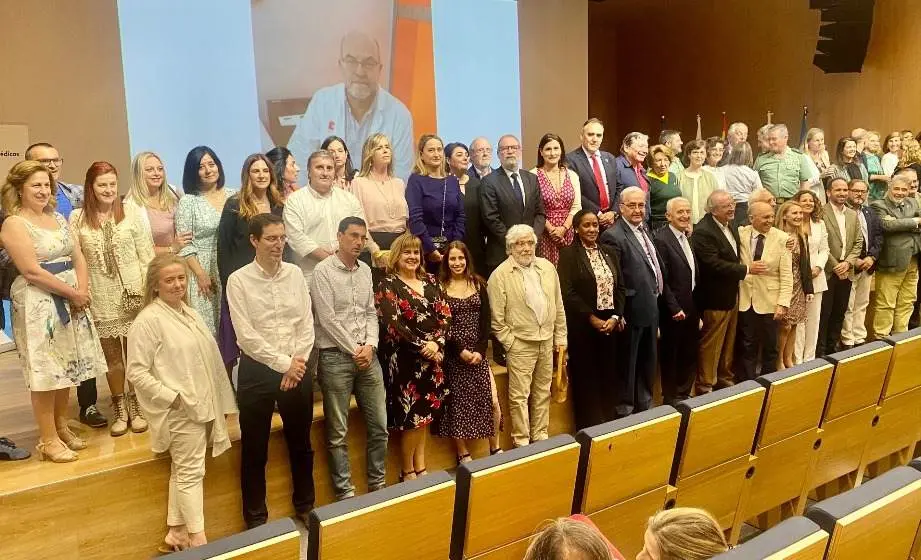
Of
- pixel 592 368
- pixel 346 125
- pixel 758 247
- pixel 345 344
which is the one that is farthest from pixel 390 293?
pixel 346 125

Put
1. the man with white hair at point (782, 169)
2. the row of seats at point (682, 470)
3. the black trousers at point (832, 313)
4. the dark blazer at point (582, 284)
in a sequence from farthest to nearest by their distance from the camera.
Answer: the man with white hair at point (782, 169) < the black trousers at point (832, 313) < the dark blazer at point (582, 284) < the row of seats at point (682, 470)

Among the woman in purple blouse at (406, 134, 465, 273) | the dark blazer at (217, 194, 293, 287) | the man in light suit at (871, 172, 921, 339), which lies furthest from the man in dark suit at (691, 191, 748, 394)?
the dark blazer at (217, 194, 293, 287)

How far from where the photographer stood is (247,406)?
286 cm

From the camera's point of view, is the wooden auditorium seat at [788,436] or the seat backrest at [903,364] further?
the seat backrest at [903,364]

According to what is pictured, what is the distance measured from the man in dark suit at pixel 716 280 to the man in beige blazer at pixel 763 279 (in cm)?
5

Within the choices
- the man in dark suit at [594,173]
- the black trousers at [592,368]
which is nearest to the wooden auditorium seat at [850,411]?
the black trousers at [592,368]

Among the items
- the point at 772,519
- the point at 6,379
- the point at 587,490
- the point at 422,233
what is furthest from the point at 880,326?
the point at 6,379

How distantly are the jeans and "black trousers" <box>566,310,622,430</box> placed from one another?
1.17 meters

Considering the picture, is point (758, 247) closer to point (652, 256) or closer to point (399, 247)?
point (652, 256)

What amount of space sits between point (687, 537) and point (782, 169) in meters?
4.36

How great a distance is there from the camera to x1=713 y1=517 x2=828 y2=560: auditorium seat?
1.55m

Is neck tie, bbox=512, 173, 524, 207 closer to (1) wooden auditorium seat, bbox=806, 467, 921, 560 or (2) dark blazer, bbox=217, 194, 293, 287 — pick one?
(2) dark blazer, bbox=217, 194, 293, 287

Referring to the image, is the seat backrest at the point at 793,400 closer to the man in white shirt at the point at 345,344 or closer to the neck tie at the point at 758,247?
the neck tie at the point at 758,247

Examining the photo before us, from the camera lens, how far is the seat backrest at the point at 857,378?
9.87ft
